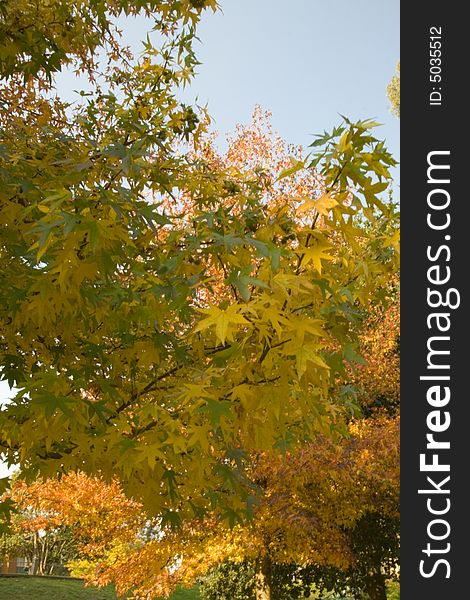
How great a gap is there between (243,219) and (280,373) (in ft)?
6.33

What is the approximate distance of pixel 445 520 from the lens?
4.09m

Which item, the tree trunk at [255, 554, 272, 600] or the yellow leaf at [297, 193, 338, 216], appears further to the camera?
the tree trunk at [255, 554, 272, 600]

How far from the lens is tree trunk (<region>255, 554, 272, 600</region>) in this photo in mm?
12598

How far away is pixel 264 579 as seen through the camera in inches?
500

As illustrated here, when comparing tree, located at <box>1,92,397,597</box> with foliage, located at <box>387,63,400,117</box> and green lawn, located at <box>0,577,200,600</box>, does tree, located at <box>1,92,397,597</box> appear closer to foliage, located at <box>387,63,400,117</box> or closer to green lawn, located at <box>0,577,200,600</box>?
green lawn, located at <box>0,577,200,600</box>

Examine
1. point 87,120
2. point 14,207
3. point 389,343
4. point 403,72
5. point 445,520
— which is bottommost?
point 445,520

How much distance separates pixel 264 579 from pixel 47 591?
7.74 meters

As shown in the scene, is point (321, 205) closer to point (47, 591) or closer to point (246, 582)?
point (246, 582)

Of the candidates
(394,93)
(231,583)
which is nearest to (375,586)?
(231,583)

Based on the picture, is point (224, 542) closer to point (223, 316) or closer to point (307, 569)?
point (307, 569)

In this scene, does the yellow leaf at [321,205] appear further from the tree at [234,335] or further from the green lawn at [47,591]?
the green lawn at [47,591]

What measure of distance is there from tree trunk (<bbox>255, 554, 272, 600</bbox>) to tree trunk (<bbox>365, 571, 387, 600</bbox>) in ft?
9.63

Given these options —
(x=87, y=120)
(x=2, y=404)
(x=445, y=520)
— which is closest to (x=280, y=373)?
(x=445, y=520)

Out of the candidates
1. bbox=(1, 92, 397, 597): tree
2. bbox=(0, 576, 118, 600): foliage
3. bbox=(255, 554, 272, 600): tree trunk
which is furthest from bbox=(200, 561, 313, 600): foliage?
bbox=(1, 92, 397, 597): tree
